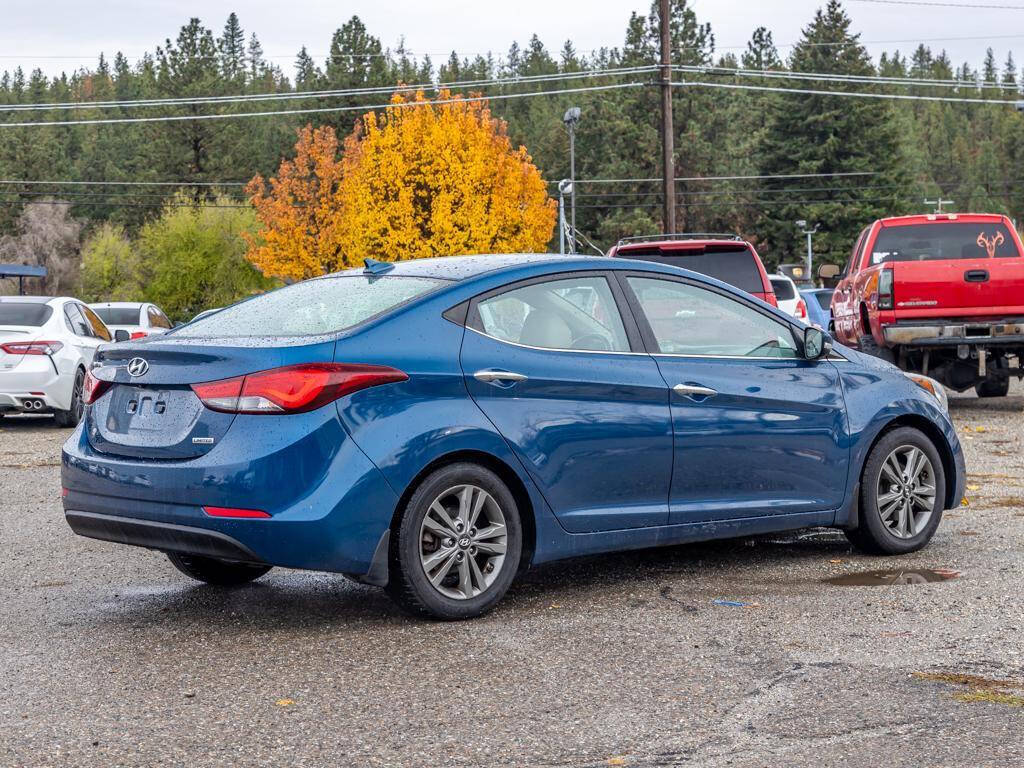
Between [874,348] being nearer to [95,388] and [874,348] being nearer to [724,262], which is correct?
[724,262]

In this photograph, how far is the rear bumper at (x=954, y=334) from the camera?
15.8 metres

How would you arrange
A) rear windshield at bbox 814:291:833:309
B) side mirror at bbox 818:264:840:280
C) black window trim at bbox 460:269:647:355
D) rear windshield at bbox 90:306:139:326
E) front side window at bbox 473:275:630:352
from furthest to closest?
rear windshield at bbox 814:291:833:309 < rear windshield at bbox 90:306:139:326 < side mirror at bbox 818:264:840:280 < front side window at bbox 473:275:630:352 < black window trim at bbox 460:269:647:355

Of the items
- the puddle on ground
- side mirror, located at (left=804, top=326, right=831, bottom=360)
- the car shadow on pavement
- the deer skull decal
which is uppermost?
the deer skull decal

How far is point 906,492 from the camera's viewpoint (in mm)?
7566

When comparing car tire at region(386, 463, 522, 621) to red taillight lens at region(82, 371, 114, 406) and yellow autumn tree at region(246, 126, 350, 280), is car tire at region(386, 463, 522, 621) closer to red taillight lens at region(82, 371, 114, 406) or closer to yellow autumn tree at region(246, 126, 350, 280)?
red taillight lens at region(82, 371, 114, 406)

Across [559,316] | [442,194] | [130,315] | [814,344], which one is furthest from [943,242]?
[442,194]

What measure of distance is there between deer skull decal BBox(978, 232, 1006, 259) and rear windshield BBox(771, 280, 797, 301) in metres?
6.00

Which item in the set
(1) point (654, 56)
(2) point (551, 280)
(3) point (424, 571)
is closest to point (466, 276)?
(2) point (551, 280)

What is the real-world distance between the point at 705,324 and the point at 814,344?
58cm

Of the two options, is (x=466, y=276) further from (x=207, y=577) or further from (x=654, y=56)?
(x=654, y=56)

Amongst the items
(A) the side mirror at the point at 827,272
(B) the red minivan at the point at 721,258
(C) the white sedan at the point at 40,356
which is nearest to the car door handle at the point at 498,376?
(B) the red minivan at the point at 721,258

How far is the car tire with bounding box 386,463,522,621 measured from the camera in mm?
5824

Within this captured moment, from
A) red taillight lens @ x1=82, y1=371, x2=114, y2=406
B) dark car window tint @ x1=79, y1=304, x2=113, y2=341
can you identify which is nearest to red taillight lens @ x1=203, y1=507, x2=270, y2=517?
red taillight lens @ x1=82, y1=371, x2=114, y2=406

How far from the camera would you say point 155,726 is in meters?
4.53
